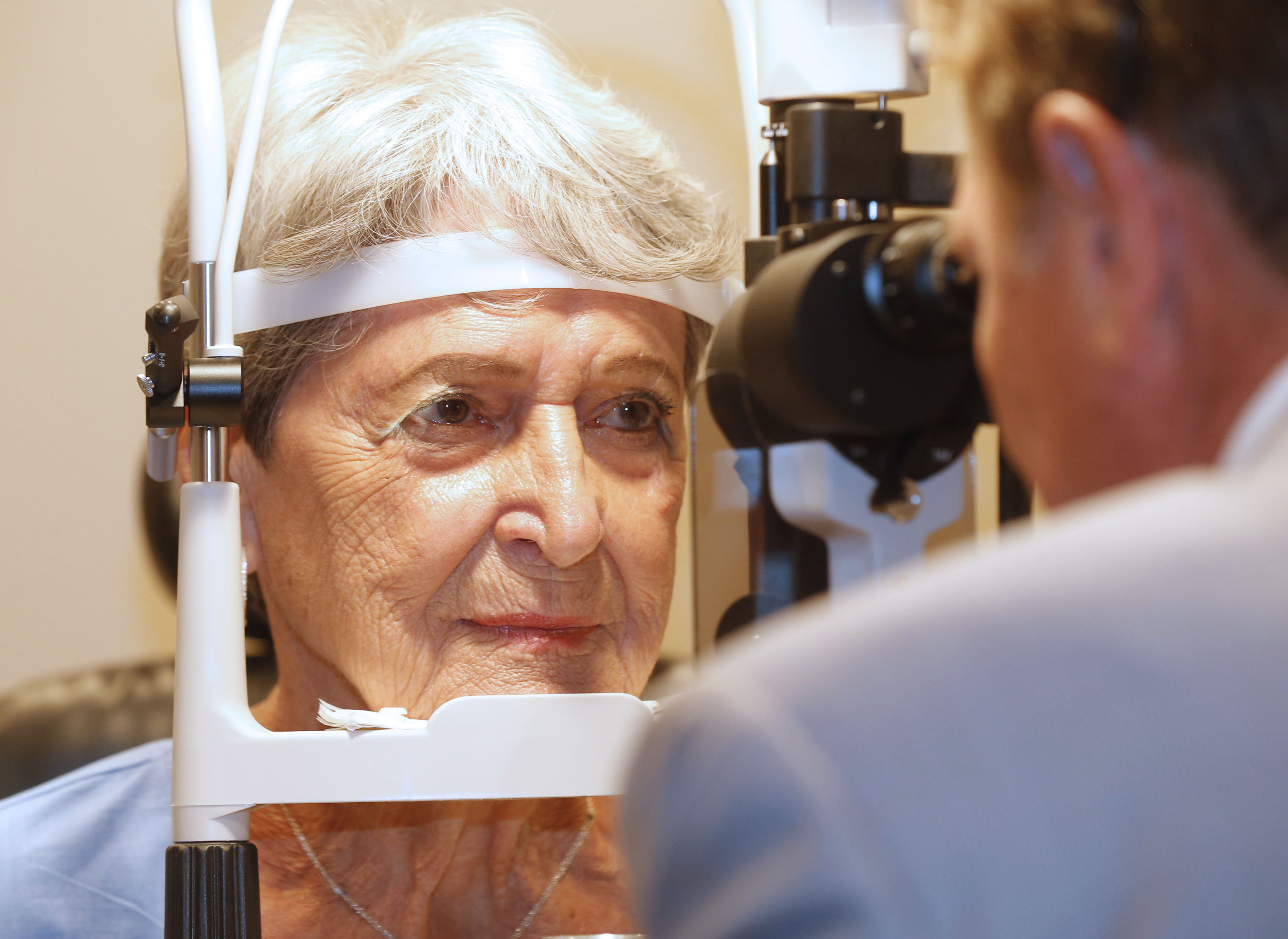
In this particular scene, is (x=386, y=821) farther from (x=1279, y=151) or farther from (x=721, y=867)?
(x=1279, y=151)

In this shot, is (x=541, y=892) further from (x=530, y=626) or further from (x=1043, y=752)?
(x=1043, y=752)

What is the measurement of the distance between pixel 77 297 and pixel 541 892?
3.32 feet

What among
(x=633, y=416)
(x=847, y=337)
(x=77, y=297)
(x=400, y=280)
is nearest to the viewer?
(x=847, y=337)

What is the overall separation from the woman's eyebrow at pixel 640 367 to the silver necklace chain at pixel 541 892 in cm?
44

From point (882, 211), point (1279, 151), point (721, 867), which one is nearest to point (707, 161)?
point (882, 211)

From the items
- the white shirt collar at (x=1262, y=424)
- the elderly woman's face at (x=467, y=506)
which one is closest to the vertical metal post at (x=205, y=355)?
the elderly woman's face at (x=467, y=506)

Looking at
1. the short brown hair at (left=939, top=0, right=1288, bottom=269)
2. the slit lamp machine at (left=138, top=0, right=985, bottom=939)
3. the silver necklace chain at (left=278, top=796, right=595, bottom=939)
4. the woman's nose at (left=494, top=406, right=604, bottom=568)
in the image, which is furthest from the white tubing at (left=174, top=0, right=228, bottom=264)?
the short brown hair at (left=939, top=0, right=1288, bottom=269)

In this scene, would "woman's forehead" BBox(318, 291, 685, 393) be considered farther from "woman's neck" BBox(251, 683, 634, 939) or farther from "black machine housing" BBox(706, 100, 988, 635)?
"woman's neck" BBox(251, 683, 634, 939)

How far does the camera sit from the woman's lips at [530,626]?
3.47 ft

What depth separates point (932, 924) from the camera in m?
0.40

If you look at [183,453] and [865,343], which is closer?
[865,343]

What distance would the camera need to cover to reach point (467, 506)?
1.05m

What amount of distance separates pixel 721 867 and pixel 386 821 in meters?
0.84

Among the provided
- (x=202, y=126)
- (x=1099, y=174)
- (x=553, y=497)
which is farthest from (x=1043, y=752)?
(x=202, y=126)
